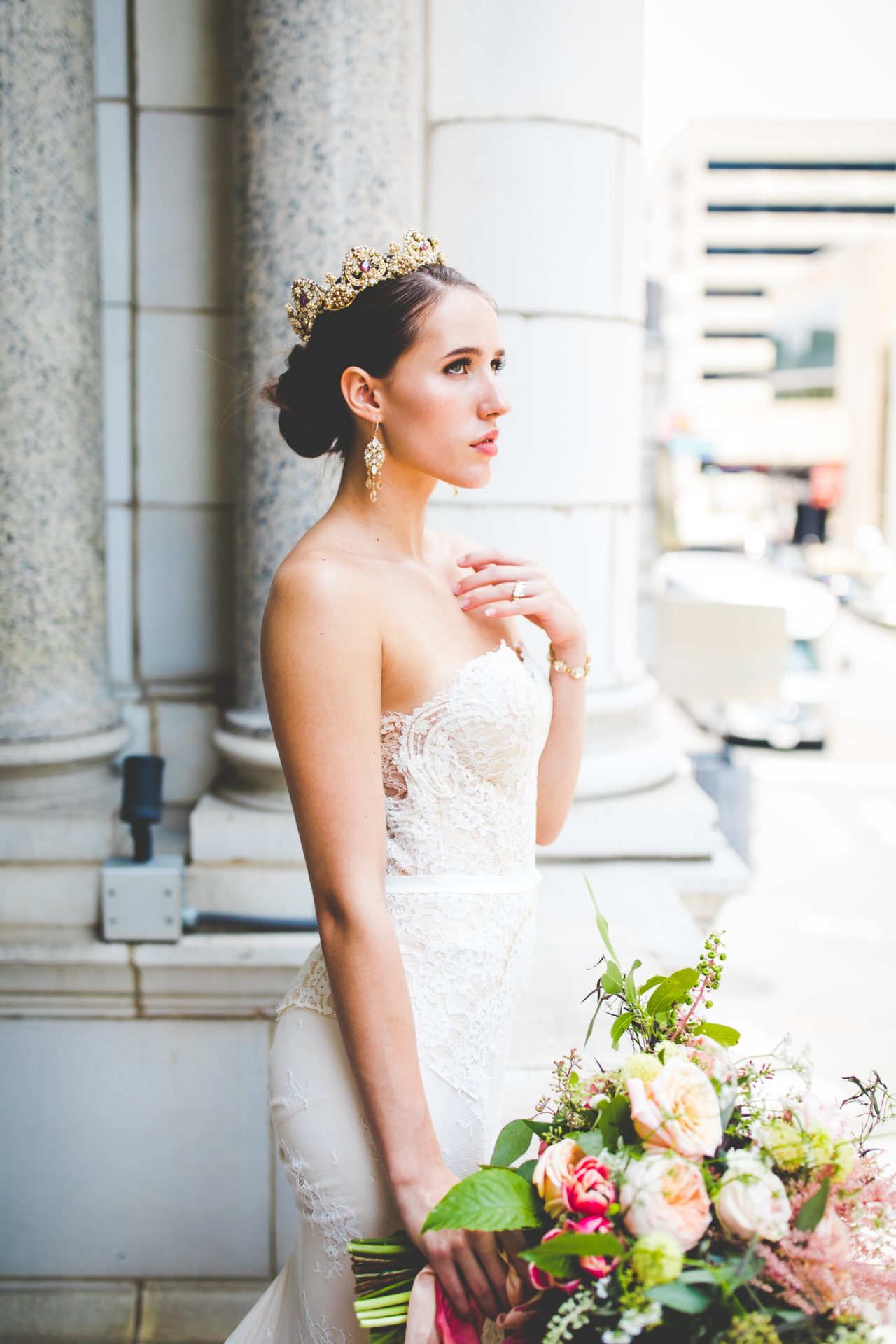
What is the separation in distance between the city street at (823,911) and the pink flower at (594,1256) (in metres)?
1.63

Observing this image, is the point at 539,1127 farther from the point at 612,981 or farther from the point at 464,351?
the point at 464,351

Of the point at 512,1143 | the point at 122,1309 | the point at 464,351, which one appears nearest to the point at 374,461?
the point at 464,351

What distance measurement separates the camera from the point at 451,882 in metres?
1.70

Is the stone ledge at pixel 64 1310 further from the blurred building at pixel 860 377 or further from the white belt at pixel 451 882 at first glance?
the blurred building at pixel 860 377

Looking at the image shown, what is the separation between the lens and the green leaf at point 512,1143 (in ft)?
4.63

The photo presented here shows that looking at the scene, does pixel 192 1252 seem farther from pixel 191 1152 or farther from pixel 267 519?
pixel 267 519

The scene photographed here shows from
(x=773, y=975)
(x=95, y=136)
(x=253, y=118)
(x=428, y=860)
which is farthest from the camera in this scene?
A: (x=773, y=975)

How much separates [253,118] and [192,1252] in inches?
121

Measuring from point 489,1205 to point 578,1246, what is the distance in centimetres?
14

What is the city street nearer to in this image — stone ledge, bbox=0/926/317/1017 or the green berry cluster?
stone ledge, bbox=0/926/317/1017

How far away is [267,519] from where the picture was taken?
10.4ft

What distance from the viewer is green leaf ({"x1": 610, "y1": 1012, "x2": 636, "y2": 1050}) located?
142cm

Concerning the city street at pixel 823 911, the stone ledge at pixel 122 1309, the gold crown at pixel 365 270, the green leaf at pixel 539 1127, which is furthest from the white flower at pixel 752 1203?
the stone ledge at pixel 122 1309

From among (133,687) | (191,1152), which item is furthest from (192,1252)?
(133,687)
